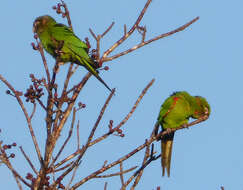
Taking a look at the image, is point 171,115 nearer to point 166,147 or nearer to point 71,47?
point 166,147

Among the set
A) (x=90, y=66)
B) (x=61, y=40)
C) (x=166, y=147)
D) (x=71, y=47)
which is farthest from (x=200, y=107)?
(x=61, y=40)

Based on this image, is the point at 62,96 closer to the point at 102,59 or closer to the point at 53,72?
the point at 53,72

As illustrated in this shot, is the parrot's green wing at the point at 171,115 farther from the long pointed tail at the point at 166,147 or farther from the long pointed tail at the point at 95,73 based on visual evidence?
the long pointed tail at the point at 95,73

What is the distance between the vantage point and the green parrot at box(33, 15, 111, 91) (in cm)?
623

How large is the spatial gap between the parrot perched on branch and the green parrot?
184 centimetres

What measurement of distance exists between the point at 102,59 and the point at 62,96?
3.50 feet

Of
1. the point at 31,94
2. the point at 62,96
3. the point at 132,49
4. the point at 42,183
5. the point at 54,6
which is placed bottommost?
the point at 42,183

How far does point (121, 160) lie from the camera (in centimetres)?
354

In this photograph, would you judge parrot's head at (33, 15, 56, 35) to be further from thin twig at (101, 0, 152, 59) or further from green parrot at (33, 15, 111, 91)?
thin twig at (101, 0, 152, 59)

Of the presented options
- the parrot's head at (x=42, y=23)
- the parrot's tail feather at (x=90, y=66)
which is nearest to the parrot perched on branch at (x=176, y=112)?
the parrot's tail feather at (x=90, y=66)

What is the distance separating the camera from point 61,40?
6523 millimetres

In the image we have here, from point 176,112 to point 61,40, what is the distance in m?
2.40

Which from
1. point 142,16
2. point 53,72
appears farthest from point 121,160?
point 142,16

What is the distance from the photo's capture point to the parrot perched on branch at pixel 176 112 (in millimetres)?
6863
